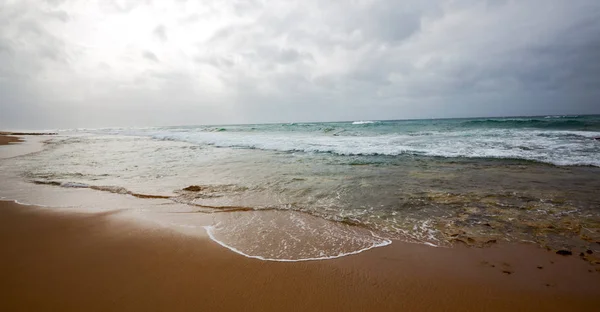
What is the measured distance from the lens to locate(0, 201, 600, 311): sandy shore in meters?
2.32

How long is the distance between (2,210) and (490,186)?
10234 millimetres

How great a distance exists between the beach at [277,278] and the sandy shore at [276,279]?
0.03 feet

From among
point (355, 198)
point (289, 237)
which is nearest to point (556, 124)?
point (355, 198)

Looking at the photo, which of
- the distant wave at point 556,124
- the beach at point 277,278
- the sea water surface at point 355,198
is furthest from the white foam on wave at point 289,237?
the distant wave at point 556,124

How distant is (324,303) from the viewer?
90.7 inches

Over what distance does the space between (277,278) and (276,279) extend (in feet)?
0.06

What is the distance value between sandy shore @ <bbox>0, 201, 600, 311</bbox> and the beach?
10 mm

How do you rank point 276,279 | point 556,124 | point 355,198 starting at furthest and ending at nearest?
point 556,124, point 355,198, point 276,279

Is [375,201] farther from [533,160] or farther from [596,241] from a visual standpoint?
[533,160]

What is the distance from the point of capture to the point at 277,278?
2.70 metres

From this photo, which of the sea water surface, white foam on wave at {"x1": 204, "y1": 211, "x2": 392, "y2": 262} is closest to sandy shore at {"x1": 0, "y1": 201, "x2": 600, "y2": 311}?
white foam on wave at {"x1": 204, "y1": 211, "x2": 392, "y2": 262}

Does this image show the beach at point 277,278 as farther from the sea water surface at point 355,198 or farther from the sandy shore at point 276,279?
the sea water surface at point 355,198

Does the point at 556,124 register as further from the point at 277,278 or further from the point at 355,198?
the point at 277,278

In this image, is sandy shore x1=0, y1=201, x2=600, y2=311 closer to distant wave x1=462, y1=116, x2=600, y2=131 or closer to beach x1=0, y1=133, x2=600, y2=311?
beach x1=0, y1=133, x2=600, y2=311
